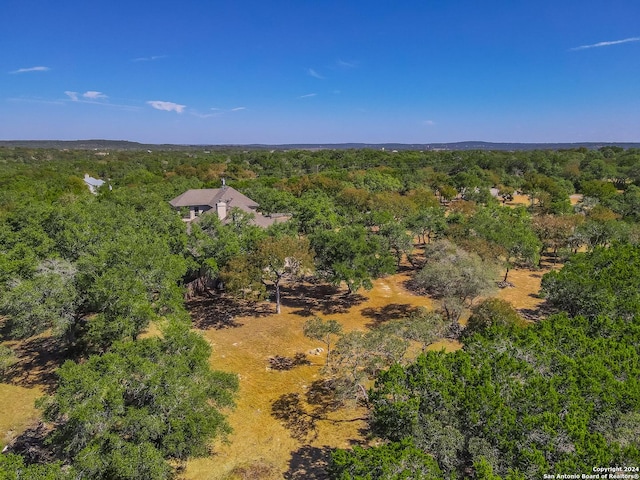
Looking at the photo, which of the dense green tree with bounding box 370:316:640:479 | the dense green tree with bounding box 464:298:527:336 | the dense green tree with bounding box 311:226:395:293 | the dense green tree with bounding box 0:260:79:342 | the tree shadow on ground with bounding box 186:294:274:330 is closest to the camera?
the dense green tree with bounding box 370:316:640:479

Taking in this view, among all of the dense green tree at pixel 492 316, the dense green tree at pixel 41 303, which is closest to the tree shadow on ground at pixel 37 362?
the dense green tree at pixel 41 303

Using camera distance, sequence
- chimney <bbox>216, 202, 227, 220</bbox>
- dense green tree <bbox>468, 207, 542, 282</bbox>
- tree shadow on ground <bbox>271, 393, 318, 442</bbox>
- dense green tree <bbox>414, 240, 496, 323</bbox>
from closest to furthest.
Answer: tree shadow on ground <bbox>271, 393, 318, 442</bbox> < dense green tree <bbox>414, 240, 496, 323</bbox> < dense green tree <bbox>468, 207, 542, 282</bbox> < chimney <bbox>216, 202, 227, 220</bbox>

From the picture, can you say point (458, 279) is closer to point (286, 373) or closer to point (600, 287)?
point (600, 287)

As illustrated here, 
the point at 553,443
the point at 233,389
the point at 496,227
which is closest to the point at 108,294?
the point at 233,389

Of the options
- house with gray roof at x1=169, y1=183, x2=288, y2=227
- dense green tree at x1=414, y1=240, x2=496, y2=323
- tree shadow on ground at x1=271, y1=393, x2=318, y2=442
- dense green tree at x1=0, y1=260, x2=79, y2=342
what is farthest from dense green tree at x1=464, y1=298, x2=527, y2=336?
house with gray roof at x1=169, y1=183, x2=288, y2=227

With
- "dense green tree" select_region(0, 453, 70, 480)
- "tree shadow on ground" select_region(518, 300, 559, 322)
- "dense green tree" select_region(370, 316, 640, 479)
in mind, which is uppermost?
"dense green tree" select_region(370, 316, 640, 479)

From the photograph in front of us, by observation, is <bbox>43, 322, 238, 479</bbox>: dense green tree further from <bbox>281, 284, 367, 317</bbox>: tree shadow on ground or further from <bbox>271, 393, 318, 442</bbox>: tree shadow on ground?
<bbox>281, 284, 367, 317</bbox>: tree shadow on ground

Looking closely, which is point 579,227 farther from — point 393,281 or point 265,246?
point 265,246
